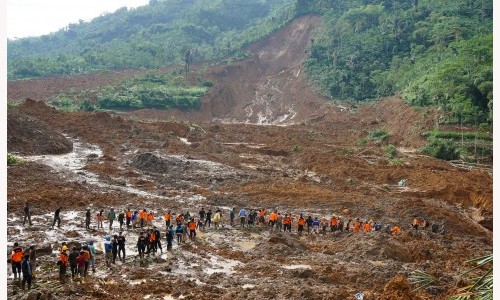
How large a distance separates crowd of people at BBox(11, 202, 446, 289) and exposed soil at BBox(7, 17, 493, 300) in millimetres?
454

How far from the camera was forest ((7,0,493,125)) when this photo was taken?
45500 mm

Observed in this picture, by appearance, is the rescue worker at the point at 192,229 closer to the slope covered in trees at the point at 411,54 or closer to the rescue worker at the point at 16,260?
the rescue worker at the point at 16,260

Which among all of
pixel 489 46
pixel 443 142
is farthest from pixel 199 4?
pixel 443 142

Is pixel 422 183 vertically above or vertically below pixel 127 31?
below

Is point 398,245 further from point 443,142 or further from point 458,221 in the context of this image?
point 443,142

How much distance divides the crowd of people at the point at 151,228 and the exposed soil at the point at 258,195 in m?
0.45

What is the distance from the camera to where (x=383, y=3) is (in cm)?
8619

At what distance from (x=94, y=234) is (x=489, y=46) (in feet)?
145

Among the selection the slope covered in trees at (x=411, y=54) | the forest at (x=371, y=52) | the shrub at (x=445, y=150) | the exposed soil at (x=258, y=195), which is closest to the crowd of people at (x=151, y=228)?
the exposed soil at (x=258, y=195)

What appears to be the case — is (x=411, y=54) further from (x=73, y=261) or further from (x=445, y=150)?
(x=73, y=261)

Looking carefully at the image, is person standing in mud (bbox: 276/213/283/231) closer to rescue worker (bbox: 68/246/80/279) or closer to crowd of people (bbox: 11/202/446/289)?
crowd of people (bbox: 11/202/446/289)

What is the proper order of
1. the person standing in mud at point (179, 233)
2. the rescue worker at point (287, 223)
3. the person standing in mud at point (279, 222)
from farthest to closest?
the person standing in mud at point (279, 222), the rescue worker at point (287, 223), the person standing in mud at point (179, 233)

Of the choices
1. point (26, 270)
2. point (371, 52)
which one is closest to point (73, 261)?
point (26, 270)

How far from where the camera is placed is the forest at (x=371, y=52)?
45.5 metres
